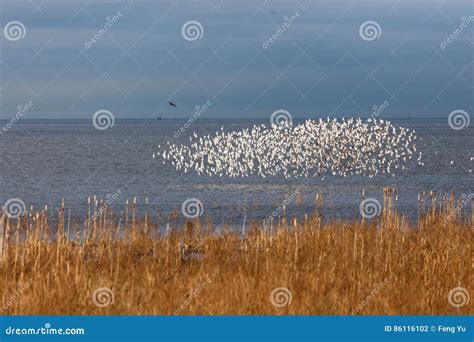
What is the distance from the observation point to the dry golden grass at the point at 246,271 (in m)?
10.5

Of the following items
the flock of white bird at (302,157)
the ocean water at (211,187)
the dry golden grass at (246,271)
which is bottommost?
the dry golden grass at (246,271)

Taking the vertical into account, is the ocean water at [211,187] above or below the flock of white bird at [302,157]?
below

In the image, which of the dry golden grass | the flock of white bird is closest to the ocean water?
the flock of white bird

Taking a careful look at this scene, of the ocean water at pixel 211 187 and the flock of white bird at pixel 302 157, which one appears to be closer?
the ocean water at pixel 211 187

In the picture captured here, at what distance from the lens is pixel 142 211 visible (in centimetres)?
2850

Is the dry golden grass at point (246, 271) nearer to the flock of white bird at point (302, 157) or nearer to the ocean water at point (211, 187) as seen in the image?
the ocean water at point (211, 187)

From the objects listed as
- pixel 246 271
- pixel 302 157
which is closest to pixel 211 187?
pixel 302 157

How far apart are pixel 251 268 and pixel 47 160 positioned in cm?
4884

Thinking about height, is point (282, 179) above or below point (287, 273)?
above

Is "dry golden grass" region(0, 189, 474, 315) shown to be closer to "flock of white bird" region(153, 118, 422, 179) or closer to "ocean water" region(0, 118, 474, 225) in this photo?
"ocean water" region(0, 118, 474, 225)

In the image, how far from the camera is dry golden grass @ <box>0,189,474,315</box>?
10508mm

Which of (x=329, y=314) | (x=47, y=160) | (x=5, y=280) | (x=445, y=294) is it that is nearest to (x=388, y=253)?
Result: (x=445, y=294)

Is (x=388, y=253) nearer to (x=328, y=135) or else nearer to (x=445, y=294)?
(x=445, y=294)

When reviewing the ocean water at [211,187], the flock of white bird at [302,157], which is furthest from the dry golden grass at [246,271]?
the flock of white bird at [302,157]
